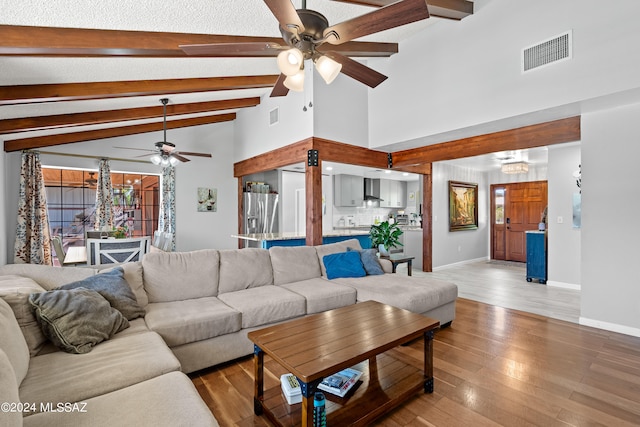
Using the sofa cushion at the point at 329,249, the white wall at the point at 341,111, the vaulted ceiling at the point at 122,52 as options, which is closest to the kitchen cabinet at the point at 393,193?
the white wall at the point at 341,111

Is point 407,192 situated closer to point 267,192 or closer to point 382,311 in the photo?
point 267,192

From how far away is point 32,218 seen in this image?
15.3 ft

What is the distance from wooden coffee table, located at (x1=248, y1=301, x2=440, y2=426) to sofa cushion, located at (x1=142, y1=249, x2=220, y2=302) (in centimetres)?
117

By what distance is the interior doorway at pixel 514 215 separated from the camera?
A: 725cm

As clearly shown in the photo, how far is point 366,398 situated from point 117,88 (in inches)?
149

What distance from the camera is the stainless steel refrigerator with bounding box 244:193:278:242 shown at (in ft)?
22.8

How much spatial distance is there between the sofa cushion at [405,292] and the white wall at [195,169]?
161 inches

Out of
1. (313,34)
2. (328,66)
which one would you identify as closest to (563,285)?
(328,66)

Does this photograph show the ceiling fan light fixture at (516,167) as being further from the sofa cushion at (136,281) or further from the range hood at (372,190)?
the sofa cushion at (136,281)

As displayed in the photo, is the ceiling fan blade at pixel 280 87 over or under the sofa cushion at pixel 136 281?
over

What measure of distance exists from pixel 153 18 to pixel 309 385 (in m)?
2.87

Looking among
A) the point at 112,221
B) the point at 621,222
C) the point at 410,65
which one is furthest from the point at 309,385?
the point at 112,221

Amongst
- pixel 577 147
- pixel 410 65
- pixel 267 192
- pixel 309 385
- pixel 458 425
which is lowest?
pixel 458 425

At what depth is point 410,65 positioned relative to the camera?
14.2ft
